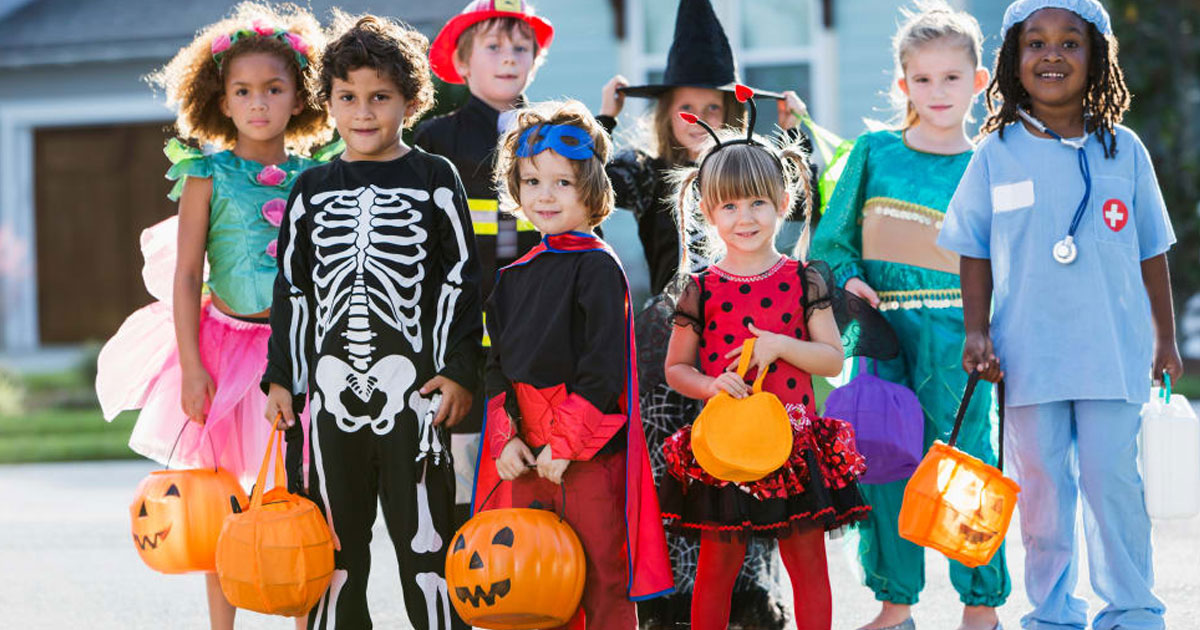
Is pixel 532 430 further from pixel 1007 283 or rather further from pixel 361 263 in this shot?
pixel 1007 283

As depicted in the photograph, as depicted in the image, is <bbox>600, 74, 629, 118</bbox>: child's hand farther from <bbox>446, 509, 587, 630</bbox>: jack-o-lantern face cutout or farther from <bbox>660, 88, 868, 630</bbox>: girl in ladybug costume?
<bbox>446, 509, 587, 630</bbox>: jack-o-lantern face cutout

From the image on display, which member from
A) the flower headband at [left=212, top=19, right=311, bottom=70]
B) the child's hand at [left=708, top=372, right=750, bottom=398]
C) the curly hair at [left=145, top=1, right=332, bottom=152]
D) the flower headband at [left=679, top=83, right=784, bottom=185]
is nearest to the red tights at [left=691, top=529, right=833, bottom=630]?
the child's hand at [left=708, top=372, right=750, bottom=398]

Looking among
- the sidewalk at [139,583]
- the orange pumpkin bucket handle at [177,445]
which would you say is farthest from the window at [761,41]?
the orange pumpkin bucket handle at [177,445]

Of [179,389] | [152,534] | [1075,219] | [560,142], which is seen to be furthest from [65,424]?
[1075,219]

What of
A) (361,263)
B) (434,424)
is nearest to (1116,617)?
(434,424)

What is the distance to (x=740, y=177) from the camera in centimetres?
408

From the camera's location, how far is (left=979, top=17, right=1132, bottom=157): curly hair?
167 inches

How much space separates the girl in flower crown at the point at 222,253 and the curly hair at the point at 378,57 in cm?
16

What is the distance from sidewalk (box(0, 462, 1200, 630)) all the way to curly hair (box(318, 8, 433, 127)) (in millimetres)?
1997

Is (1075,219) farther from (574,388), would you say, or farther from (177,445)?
(177,445)

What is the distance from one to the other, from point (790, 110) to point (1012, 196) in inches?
37.6

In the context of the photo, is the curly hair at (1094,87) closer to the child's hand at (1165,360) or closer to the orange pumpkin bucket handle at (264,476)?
the child's hand at (1165,360)

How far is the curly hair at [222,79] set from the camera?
15.3 ft

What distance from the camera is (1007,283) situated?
428cm
